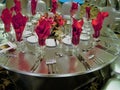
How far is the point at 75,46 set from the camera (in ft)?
6.55

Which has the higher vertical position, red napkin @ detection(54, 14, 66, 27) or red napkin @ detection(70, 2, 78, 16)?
red napkin @ detection(70, 2, 78, 16)

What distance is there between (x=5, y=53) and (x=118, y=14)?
2.24 meters

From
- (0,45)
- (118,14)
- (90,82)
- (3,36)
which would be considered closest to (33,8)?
(3,36)

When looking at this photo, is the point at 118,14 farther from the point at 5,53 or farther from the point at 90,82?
the point at 5,53

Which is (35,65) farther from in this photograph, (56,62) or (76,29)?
(76,29)

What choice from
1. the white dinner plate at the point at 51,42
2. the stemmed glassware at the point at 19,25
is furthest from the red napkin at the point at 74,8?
the stemmed glassware at the point at 19,25

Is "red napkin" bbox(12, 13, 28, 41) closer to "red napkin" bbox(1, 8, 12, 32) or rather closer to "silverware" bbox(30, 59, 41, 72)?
"red napkin" bbox(1, 8, 12, 32)

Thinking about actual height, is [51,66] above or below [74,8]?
below

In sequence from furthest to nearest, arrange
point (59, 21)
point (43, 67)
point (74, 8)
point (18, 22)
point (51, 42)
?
1. point (74, 8)
2. point (59, 21)
3. point (51, 42)
4. point (18, 22)
5. point (43, 67)

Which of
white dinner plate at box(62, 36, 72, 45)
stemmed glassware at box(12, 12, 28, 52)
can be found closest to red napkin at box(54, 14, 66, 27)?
white dinner plate at box(62, 36, 72, 45)

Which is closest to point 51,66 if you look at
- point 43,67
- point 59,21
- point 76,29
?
point 43,67

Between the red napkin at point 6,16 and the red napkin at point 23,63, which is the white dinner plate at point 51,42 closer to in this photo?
the red napkin at point 23,63

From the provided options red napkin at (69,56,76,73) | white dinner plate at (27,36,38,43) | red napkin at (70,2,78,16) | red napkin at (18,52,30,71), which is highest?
red napkin at (70,2,78,16)

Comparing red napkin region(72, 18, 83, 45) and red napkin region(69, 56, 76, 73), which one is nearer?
red napkin region(69, 56, 76, 73)
